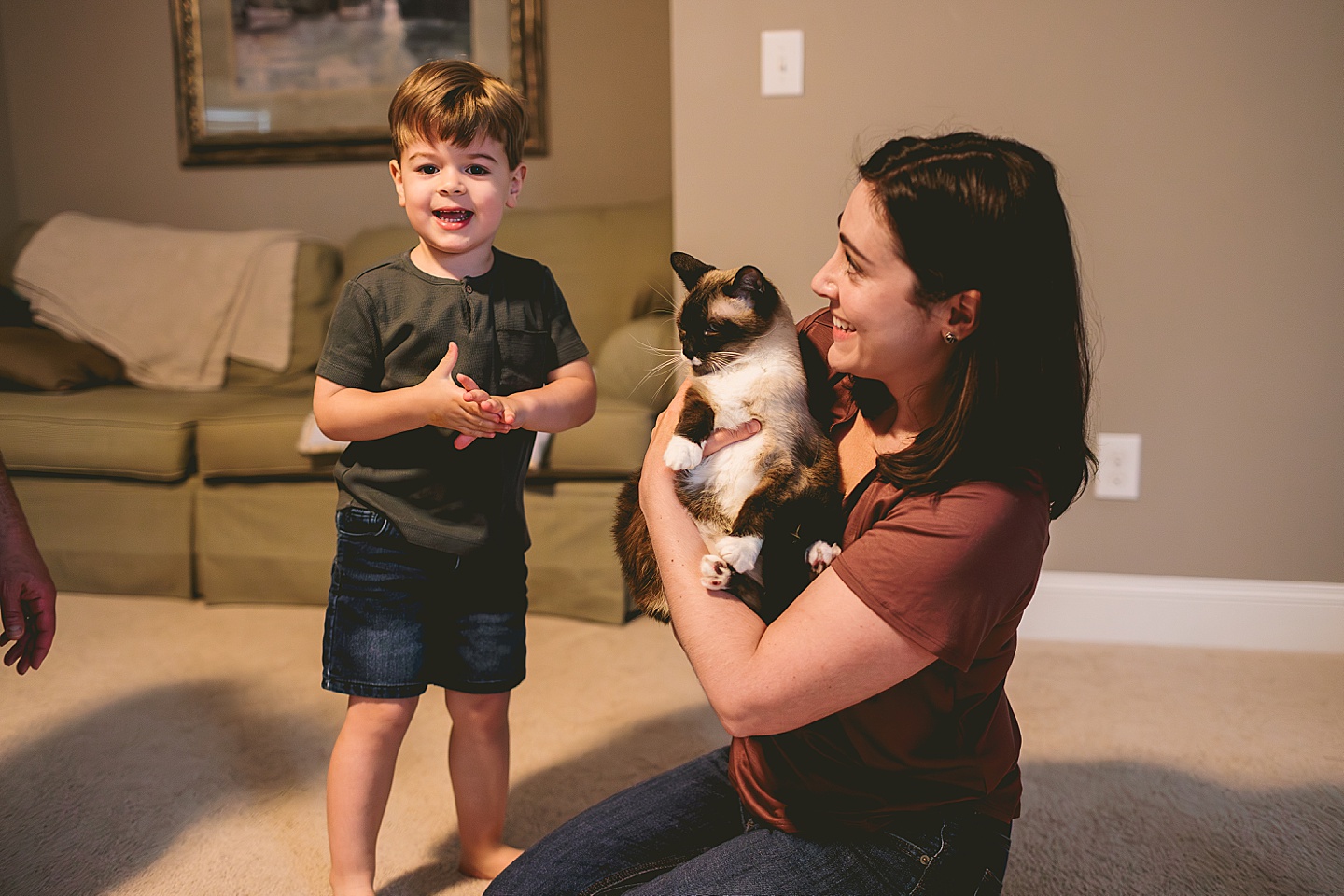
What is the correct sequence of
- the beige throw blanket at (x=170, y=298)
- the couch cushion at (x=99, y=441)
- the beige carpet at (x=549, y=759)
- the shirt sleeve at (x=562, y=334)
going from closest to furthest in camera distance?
the shirt sleeve at (x=562, y=334), the beige carpet at (x=549, y=759), the couch cushion at (x=99, y=441), the beige throw blanket at (x=170, y=298)

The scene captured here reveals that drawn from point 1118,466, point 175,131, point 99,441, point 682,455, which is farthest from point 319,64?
point 682,455

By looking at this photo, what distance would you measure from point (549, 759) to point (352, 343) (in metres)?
0.93

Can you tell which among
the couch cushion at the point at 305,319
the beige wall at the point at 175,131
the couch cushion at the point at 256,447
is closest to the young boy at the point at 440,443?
the couch cushion at the point at 256,447

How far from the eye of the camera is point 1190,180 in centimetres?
218

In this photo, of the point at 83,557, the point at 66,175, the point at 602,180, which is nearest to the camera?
the point at 83,557

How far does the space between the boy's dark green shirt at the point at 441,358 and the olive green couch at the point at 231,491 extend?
101cm

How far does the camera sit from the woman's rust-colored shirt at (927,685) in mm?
867

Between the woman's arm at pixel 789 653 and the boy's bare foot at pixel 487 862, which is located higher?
the woman's arm at pixel 789 653

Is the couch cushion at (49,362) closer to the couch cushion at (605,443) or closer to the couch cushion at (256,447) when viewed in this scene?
the couch cushion at (256,447)

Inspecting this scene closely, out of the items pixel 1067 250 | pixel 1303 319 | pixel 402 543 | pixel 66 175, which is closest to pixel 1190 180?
pixel 1303 319

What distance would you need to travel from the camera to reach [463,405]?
114cm

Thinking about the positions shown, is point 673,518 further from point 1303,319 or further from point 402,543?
point 1303,319

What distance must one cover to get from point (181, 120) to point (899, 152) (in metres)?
3.82

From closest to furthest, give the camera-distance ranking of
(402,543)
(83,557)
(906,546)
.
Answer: (906,546)
(402,543)
(83,557)
